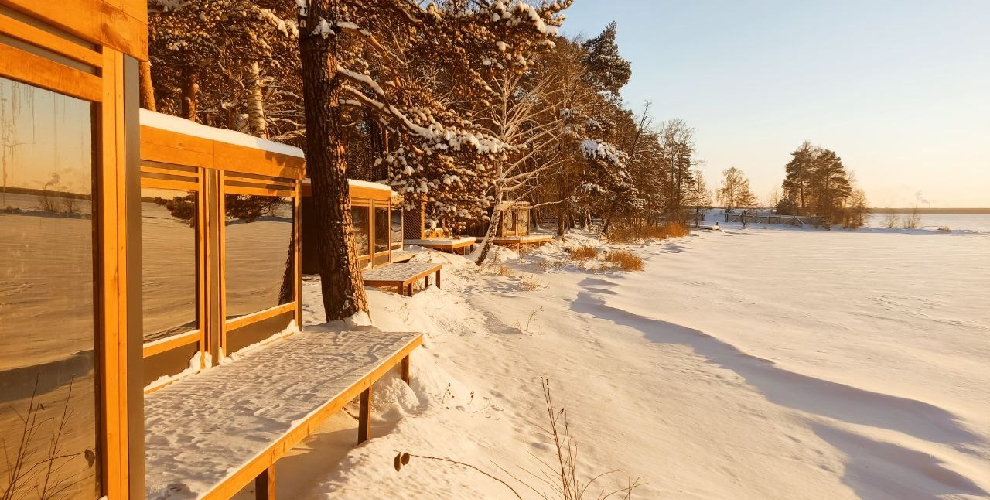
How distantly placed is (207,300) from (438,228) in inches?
741

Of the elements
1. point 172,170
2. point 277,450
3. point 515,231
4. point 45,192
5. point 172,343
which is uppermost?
point 172,170

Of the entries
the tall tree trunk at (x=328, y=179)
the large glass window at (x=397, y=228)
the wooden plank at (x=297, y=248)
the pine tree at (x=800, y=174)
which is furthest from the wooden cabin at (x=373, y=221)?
the pine tree at (x=800, y=174)

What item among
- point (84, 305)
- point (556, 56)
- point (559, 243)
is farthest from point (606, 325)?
point (559, 243)

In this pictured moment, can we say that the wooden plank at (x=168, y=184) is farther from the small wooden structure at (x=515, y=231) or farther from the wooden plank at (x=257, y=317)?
the small wooden structure at (x=515, y=231)

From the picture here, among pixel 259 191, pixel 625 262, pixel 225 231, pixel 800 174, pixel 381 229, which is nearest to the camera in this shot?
pixel 225 231

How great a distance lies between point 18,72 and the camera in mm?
1934

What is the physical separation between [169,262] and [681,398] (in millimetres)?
6038

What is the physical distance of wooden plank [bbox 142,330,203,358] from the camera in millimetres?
4138

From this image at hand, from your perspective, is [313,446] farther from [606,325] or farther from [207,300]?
[606,325]

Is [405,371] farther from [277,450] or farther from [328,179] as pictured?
[277,450]

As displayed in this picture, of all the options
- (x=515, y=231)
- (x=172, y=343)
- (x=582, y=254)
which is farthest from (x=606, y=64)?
(x=172, y=343)

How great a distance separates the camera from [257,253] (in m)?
5.84

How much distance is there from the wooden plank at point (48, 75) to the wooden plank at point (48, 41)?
0.16 ft

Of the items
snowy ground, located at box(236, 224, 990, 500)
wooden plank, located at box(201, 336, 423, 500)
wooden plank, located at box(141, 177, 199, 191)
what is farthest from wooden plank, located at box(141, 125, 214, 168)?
Answer: snowy ground, located at box(236, 224, 990, 500)
